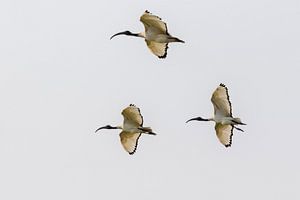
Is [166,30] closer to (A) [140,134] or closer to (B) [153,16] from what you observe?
(B) [153,16]

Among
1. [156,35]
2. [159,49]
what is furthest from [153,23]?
[159,49]

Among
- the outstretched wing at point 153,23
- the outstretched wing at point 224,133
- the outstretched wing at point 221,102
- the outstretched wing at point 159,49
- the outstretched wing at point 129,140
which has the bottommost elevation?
the outstretched wing at point 129,140

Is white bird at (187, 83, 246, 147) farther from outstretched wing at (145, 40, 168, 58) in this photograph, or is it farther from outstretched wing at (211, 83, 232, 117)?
outstretched wing at (145, 40, 168, 58)

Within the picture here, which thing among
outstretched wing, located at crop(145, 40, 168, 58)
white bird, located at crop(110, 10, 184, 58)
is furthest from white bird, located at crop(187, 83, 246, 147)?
white bird, located at crop(110, 10, 184, 58)

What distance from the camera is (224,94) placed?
3575 cm

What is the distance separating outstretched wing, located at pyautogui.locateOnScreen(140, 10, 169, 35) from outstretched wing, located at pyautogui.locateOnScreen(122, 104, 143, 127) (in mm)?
3363

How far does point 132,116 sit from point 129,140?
0.94 m

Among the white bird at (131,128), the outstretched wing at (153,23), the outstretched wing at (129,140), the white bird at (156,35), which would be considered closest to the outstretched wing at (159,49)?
the white bird at (156,35)

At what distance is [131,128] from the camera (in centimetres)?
3666

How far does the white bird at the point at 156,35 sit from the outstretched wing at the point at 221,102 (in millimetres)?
2152

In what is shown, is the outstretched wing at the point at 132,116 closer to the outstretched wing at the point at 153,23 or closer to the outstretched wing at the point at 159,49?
the outstretched wing at the point at 159,49

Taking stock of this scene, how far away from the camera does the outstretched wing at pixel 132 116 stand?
3641 cm

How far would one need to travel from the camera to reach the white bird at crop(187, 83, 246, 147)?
117 feet

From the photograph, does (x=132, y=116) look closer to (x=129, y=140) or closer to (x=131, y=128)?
(x=131, y=128)
